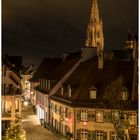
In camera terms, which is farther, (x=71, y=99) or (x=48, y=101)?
(x=48, y=101)

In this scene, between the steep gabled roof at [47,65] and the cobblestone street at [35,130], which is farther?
the steep gabled roof at [47,65]

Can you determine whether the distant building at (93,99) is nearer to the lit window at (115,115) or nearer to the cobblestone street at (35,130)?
the lit window at (115,115)

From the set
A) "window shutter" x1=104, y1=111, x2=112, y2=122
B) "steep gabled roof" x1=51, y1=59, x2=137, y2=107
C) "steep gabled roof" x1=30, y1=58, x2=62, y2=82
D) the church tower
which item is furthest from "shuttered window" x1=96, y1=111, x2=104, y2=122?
the church tower

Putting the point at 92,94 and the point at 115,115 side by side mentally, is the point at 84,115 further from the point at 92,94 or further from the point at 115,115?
the point at 115,115

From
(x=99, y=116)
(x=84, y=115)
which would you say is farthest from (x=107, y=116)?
(x=84, y=115)

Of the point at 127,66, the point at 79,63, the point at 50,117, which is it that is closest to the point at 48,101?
the point at 50,117

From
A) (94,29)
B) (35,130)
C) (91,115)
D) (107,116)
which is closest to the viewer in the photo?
(107,116)

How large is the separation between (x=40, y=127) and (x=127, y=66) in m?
8.82

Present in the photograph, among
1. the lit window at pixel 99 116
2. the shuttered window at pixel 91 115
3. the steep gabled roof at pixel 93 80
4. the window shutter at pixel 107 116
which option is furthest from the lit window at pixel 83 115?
the window shutter at pixel 107 116

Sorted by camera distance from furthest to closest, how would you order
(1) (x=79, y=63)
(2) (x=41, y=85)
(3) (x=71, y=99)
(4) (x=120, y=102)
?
(2) (x=41, y=85), (1) (x=79, y=63), (3) (x=71, y=99), (4) (x=120, y=102)

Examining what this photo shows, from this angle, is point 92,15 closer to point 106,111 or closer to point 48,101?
point 48,101

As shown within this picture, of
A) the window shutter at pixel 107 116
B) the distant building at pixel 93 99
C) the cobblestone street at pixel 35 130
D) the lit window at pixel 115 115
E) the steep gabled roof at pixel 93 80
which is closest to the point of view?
the lit window at pixel 115 115

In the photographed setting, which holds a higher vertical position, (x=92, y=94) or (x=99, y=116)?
(x=92, y=94)

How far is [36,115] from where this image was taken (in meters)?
33.6
